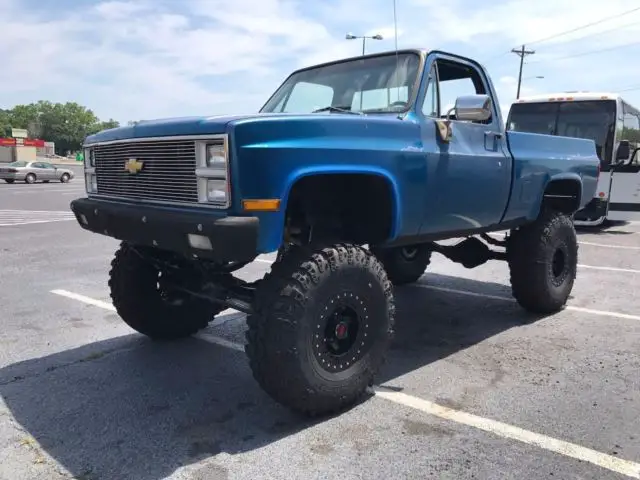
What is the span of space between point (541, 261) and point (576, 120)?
9.11 metres

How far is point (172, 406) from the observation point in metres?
3.53

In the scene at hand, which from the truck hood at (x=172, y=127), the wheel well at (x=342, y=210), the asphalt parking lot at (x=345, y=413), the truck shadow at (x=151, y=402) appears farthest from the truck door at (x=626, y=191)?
the truck hood at (x=172, y=127)

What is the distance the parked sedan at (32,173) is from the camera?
30.5 metres

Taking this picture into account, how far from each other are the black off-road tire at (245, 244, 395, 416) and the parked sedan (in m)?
31.5

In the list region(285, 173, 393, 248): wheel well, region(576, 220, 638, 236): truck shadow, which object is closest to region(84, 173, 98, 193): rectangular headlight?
region(285, 173, 393, 248): wheel well

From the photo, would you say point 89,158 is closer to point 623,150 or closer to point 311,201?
point 311,201

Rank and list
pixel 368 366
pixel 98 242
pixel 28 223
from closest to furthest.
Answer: pixel 368 366 < pixel 98 242 < pixel 28 223

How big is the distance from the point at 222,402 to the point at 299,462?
87 cm

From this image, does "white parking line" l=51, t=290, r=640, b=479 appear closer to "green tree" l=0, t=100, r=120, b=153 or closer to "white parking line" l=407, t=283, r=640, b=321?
"white parking line" l=407, t=283, r=640, b=321

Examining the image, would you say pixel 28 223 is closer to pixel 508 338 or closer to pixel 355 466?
pixel 508 338

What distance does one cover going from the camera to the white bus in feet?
42.1

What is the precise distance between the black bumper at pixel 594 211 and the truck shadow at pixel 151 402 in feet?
28.1

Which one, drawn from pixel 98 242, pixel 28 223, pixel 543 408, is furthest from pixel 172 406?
pixel 28 223

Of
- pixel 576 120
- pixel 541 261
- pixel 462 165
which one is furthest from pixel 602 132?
pixel 462 165
